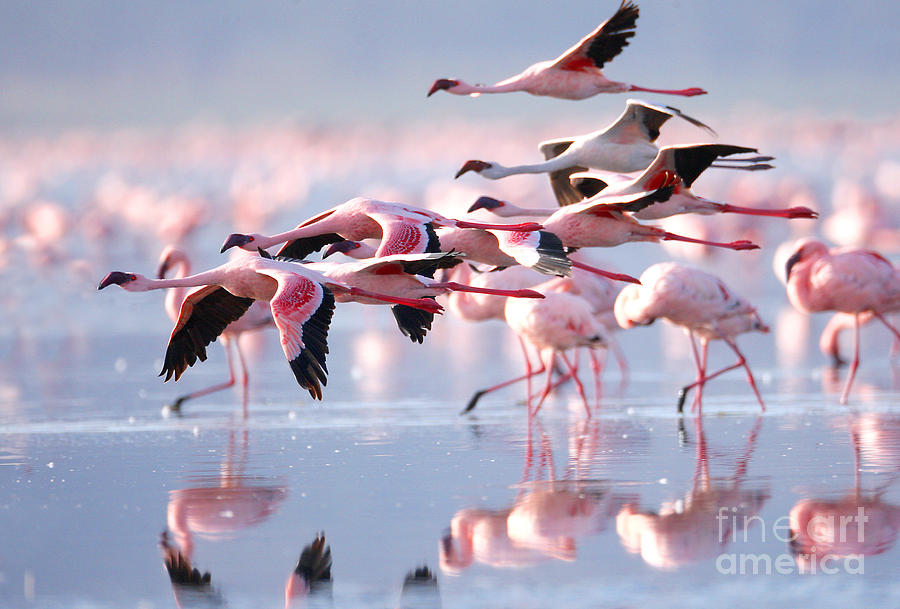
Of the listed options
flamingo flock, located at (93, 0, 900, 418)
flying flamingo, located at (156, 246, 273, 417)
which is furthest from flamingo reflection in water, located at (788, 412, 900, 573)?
flying flamingo, located at (156, 246, 273, 417)

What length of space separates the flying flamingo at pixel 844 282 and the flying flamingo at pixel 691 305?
666mm

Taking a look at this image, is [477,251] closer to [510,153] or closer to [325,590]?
[325,590]

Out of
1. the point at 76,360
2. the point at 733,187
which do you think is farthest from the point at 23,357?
the point at 733,187

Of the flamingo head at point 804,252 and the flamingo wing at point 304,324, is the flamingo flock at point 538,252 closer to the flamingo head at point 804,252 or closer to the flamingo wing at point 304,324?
the flamingo wing at point 304,324

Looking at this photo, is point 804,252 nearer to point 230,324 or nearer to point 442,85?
point 442,85

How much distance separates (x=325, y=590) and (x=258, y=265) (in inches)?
99.9

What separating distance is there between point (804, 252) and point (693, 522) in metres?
5.58

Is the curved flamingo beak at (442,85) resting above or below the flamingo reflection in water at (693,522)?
above

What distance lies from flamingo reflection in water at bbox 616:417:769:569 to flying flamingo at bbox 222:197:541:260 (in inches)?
68.2

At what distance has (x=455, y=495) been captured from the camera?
6.62 m

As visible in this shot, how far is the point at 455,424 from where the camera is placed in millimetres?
9141

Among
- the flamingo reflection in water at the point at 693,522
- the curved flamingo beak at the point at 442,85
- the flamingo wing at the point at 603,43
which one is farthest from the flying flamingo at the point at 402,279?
the flamingo reflection in water at the point at 693,522

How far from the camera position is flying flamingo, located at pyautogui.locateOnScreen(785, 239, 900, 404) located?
10656 millimetres

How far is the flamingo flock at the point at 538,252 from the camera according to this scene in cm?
730
